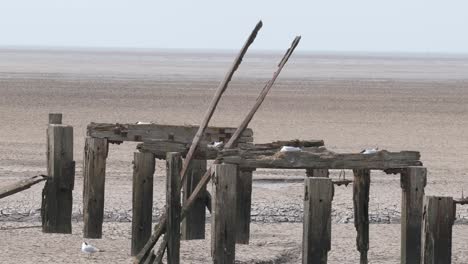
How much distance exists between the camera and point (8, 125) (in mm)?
30594

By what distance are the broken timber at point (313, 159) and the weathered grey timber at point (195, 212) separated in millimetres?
2276

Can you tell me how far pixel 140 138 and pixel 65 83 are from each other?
4231 cm

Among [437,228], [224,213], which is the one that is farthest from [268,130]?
[437,228]

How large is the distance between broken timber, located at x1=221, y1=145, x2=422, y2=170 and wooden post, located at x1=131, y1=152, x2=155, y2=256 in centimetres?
133

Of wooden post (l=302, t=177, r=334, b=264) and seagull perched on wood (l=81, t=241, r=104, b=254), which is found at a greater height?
wooden post (l=302, t=177, r=334, b=264)

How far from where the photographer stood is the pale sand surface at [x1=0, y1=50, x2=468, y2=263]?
15.5m

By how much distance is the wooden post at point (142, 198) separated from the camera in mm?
13344

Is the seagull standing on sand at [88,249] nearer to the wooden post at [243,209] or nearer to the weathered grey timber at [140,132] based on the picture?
the weathered grey timber at [140,132]

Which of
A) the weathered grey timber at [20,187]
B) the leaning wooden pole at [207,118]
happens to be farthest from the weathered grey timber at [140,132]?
the leaning wooden pole at [207,118]

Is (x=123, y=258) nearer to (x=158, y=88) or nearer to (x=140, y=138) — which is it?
(x=140, y=138)

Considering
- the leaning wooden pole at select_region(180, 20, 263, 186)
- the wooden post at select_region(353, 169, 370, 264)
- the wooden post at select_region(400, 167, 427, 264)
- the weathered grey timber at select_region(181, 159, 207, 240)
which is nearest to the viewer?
the wooden post at select_region(400, 167, 427, 264)

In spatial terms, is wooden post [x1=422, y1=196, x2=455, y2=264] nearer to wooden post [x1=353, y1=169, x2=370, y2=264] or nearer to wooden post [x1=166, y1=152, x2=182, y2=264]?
wooden post [x1=353, y1=169, x2=370, y2=264]

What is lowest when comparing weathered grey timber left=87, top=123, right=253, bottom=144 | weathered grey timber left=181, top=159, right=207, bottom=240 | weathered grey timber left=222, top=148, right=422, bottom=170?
weathered grey timber left=181, top=159, right=207, bottom=240

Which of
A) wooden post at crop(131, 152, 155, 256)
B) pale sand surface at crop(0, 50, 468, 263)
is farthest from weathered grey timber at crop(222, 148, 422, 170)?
pale sand surface at crop(0, 50, 468, 263)
